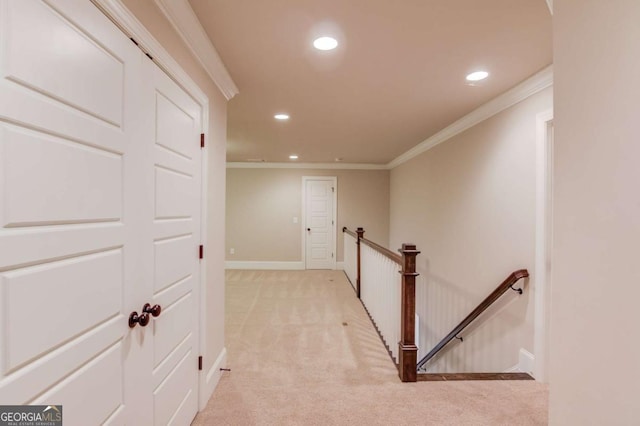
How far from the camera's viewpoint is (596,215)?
2.94 feet

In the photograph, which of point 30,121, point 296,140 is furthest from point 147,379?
point 296,140

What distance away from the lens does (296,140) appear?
4.50 metres

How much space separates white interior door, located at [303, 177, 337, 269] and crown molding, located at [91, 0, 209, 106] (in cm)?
500

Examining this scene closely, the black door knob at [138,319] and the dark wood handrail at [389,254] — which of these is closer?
the black door knob at [138,319]

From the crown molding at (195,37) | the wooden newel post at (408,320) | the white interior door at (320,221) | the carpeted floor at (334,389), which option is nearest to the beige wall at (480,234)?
the carpeted floor at (334,389)

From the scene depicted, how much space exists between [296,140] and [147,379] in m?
3.73

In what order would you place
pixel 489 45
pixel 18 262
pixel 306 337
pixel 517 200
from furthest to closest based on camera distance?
pixel 306 337 → pixel 517 200 → pixel 489 45 → pixel 18 262

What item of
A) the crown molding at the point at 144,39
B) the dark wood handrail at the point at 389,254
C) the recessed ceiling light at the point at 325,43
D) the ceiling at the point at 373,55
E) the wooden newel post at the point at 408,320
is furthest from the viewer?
the dark wood handrail at the point at 389,254

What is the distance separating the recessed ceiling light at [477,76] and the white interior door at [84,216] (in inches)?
84.3

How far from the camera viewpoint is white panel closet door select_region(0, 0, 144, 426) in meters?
0.69

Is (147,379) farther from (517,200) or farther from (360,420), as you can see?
(517,200)

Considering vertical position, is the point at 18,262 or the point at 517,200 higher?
the point at 517,200

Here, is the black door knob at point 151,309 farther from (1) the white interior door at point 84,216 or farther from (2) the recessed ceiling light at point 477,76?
(2) the recessed ceiling light at point 477,76

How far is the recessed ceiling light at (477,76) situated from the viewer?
2.29 metres
